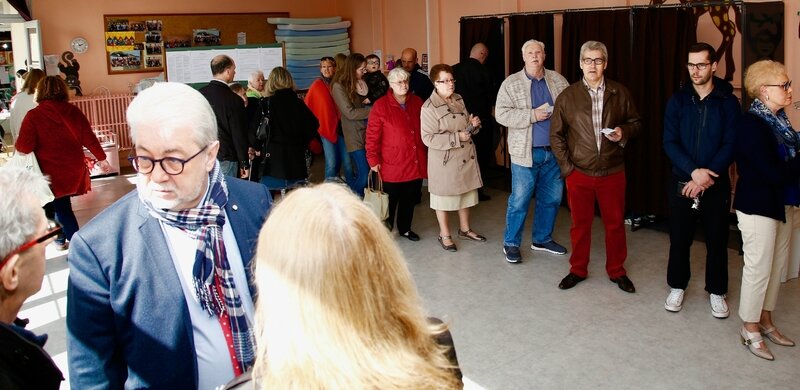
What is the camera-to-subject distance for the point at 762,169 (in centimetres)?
404

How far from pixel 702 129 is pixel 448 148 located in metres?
2.06

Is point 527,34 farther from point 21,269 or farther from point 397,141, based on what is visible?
point 21,269

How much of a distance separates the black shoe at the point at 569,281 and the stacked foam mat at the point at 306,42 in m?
8.35

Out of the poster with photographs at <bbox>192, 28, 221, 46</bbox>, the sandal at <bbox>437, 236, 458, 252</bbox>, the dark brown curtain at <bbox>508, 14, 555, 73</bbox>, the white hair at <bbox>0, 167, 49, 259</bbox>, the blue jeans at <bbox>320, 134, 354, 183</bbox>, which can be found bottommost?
the sandal at <bbox>437, 236, 458, 252</bbox>

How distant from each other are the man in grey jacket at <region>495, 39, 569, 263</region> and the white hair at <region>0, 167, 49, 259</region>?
4.20 m

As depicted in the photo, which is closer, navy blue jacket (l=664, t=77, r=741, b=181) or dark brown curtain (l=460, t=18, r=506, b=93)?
navy blue jacket (l=664, t=77, r=741, b=181)

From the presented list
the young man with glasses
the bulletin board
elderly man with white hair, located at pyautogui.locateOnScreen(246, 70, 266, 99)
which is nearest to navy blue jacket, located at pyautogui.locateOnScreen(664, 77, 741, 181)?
the young man with glasses

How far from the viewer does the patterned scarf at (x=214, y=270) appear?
2102 millimetres

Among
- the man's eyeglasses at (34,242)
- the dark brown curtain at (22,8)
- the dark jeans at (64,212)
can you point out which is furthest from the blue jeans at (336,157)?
the man's eyeglasses at (34,242)

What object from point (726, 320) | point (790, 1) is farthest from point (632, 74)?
point (726, 320)

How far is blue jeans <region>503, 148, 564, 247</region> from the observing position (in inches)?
231

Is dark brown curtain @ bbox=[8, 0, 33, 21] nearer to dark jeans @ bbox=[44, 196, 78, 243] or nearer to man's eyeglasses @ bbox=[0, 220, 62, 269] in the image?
dark jeans @ bbox=[44, 196, 78, 243]

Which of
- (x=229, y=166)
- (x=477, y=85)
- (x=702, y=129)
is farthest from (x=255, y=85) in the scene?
(x=702, y=129)

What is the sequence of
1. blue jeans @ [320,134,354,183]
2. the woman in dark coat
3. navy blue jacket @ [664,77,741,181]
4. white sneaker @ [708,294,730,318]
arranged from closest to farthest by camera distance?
navy blue jacket @ [664,77,741,181] → white sneaker @ [708,294,730,318] → the woman in dark coat → blue jeans @ [320,134,354,183]
